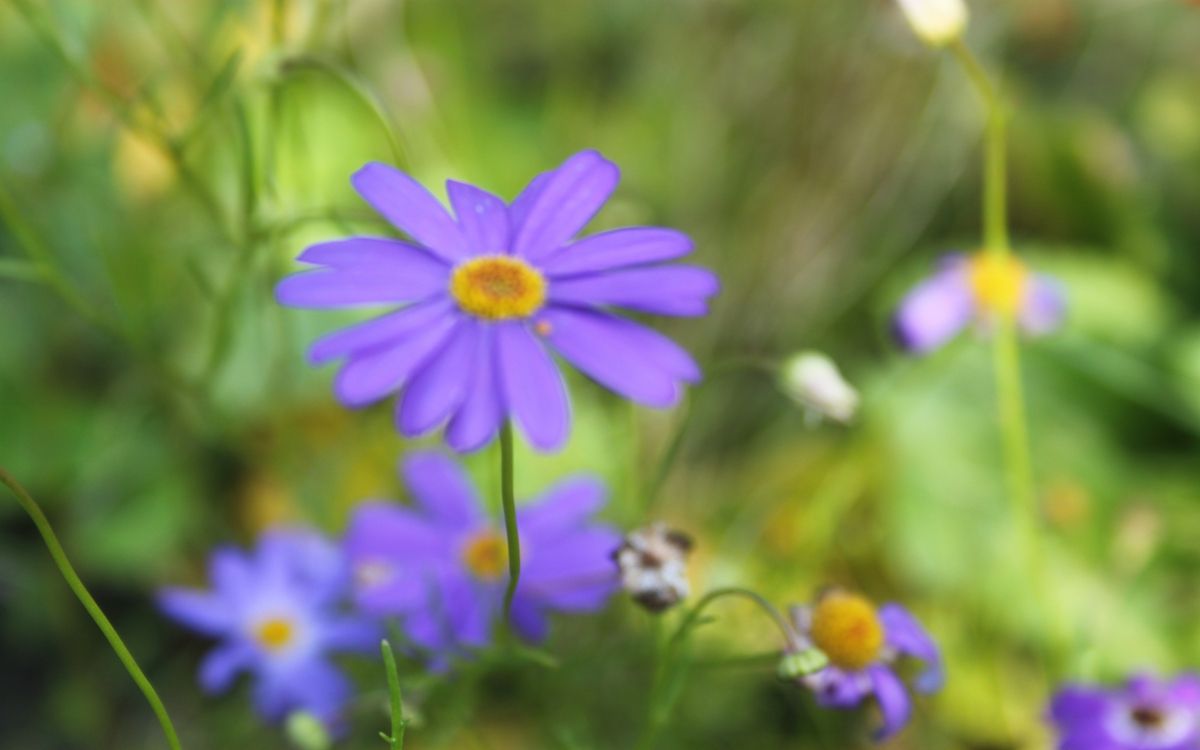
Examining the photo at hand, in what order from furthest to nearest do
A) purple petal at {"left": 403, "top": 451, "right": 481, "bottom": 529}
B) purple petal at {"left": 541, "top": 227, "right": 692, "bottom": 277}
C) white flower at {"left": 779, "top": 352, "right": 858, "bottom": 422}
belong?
purple petal at {"left": 403, "top": 451, "right": 481, "bottom": 529} → white flower at {"left": 779, "top": 352, "right": 858, "bottom": 422} → purple petal at {"left": 541, "top": 227, "right": 692, "bottom": 277}

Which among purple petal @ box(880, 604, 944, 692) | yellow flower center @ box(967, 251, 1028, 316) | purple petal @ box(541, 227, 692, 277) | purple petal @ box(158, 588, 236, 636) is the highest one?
yellow flower center @ box(967, 251, 1028, 316)

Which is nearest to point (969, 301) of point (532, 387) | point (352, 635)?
point (352, 635)

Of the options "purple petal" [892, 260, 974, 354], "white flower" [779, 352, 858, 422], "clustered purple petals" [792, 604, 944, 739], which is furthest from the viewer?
"purple petal" [892, 260, 974, 354]

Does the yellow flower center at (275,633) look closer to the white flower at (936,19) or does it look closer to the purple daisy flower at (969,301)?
the purple daisy flower at (969,301)

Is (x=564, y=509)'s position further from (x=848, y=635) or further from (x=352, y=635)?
(x=848, y=635)

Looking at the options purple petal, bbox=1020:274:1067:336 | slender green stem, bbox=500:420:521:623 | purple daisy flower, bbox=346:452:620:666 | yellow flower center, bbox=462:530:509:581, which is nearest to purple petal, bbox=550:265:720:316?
slender green stem, bbox=500:420:521:623

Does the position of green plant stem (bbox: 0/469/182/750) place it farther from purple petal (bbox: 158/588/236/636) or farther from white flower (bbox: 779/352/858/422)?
white flower (bbox: 779/352/858/422)

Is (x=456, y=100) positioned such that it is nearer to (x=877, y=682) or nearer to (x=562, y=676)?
(x=562, y=676)
